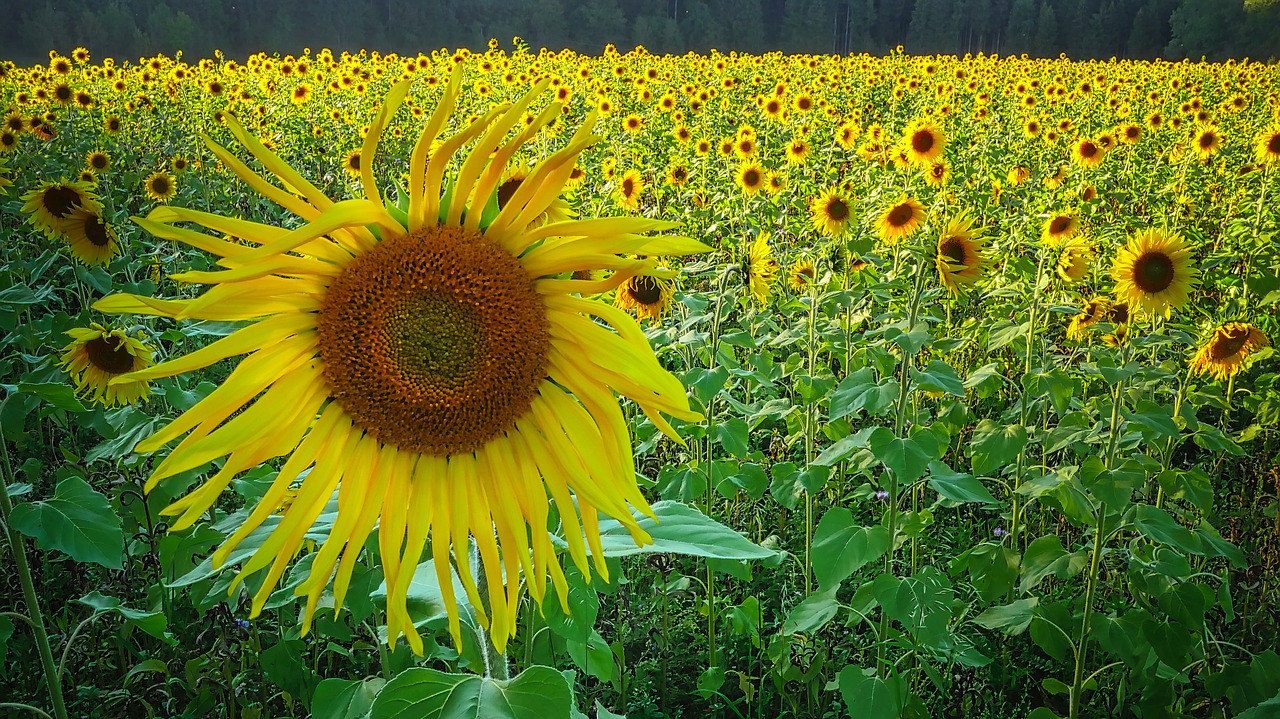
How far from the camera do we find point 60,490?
5.30 feet

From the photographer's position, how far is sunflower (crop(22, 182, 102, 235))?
3637 mm

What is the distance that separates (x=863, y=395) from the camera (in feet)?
7.20

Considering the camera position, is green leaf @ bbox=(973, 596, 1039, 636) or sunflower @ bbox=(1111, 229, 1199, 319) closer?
green leaf @ bbox=(973, 596, 1039, 636)

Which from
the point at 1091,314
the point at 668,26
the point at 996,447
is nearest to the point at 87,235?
the point at 996,447

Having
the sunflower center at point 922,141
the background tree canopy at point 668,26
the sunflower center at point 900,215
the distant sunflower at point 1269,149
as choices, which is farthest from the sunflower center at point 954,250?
the background tree canopy at point 668,26

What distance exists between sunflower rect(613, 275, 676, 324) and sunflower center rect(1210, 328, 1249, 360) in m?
1.96

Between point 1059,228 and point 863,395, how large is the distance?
1.75 meters

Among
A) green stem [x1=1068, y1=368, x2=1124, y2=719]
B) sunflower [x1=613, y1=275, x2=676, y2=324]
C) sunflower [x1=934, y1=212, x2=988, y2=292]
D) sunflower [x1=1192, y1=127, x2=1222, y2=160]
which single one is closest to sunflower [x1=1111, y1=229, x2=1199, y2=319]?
sunflower [x1=934, y1=212, x2=988, y2=292]

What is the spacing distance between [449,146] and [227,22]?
35125mm

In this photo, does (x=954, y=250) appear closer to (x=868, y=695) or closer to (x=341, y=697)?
(x=868, y=695)

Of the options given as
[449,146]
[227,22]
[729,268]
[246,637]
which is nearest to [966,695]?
[729,268]

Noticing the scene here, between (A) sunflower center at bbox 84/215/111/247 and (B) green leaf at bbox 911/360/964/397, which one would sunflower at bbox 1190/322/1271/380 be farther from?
(A) sunflower center at bbox 84/215/111/247

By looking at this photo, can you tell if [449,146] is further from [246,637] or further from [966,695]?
[966,695]

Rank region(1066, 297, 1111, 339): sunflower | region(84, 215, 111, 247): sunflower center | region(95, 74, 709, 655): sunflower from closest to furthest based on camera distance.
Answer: region(95, 74, 709, 655): sunflower → region(1066, 297, 1111, 339): sunflower → region(84, 215, 111, 247): sunflower center
